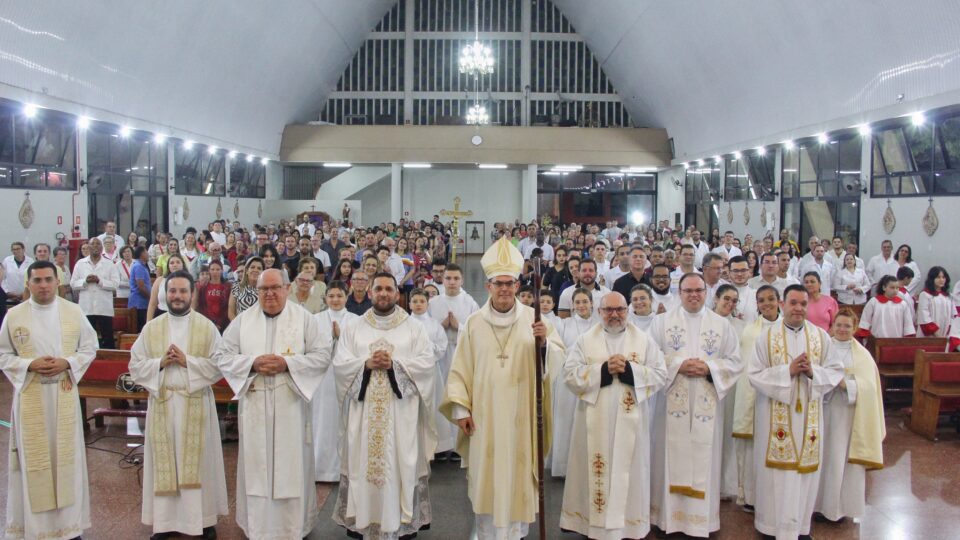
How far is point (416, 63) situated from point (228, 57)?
40.3 feet

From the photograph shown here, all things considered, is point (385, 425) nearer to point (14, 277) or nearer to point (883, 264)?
point (14, 277)

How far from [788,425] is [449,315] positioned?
10.8 ft

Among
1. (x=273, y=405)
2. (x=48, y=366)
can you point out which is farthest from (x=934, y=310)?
(x=48, y=366)

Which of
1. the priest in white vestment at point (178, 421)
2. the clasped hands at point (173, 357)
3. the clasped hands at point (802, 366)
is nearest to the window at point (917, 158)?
the clasped hands at point (802, 366)

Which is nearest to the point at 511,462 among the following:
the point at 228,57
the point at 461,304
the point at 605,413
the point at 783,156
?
the point at 605,413

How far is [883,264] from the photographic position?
42.3 feet

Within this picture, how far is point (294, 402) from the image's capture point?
17.8ft

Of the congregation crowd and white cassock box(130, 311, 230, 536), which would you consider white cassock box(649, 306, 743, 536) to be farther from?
white cassock box(130, 311, 230, 536)

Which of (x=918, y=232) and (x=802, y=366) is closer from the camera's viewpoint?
(x=802, y=366)

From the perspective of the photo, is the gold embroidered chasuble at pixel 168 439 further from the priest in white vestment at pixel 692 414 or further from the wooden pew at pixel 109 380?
the priest in white vestment at pixel 692 414

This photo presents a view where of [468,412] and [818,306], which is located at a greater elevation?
[818,306]

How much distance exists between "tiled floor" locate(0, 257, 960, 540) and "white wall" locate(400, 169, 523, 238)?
25.4 metres

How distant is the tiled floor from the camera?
5.73 m

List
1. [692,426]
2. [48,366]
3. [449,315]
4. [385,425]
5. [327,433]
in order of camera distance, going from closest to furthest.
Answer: [48,366], [385,425], [692,426], [327,433], [449,315]
